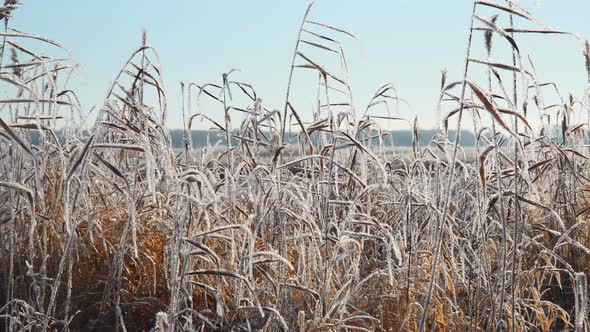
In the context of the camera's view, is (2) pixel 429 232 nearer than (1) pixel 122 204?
Yes

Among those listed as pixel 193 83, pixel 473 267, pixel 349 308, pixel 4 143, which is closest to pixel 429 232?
pixel 473 267

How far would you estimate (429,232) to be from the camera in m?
2.51

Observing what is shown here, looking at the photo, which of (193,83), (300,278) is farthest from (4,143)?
(300,278)

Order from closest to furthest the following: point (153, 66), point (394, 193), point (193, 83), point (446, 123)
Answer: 1. point (446, 123)
2. point (153, 66)
3. point (193, 83)
4. point (394, 193)

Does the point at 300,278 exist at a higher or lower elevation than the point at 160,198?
lower

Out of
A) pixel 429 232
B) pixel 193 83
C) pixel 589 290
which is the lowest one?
pixel 589 290

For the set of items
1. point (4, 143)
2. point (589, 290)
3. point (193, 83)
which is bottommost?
point (589, 290)

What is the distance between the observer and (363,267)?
248 centimetres

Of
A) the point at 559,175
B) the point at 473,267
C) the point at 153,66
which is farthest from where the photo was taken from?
the point at 559,175

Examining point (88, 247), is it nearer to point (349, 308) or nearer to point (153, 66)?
point (153, 66)

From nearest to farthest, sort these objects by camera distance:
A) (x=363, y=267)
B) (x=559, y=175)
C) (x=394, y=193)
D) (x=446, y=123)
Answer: (x=446, y=123) → (x=363, y=267) → (x=559, y=175) → (x=394, y=193)

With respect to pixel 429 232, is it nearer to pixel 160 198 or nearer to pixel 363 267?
Result: pixel 363 267

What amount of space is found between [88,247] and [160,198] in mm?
298

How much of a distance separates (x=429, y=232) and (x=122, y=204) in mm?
1201
